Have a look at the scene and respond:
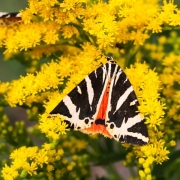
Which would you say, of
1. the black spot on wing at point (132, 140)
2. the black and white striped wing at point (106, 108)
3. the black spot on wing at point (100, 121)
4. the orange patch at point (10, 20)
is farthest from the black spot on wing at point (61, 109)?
the orange patch at point (10, 20)

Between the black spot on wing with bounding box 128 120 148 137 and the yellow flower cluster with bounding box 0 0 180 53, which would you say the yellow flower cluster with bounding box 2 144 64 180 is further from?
the yellow flower cluster with bounding box 0 0 180 53

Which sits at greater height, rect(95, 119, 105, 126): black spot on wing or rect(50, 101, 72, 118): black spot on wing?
rect(50, 101, 72, 118): black spot on wing

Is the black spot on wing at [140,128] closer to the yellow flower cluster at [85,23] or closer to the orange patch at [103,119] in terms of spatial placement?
the orange patch at [103,119]

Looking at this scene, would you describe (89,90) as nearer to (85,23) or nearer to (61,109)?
(61,109)

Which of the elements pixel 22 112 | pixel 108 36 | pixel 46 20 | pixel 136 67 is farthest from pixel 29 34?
pixel 22 112

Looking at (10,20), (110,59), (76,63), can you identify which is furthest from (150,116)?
(10,20)

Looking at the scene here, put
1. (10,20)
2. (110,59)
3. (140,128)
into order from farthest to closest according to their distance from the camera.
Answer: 1. (10,20)
2. (110,59)
3. (140,128)

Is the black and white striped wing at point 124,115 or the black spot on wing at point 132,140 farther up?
the black and white striped wing at point 124,115

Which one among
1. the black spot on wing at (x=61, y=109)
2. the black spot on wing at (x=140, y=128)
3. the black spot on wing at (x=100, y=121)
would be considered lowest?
the black spot on wing at (x=140, y=128)

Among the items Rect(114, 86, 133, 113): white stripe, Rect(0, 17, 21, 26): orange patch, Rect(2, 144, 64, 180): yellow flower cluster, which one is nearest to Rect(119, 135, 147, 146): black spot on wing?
Rect(114, 86, 133, 113): white stripe

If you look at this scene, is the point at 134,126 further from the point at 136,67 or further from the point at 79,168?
the point at 79,168

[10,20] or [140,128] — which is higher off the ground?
[10,20]
